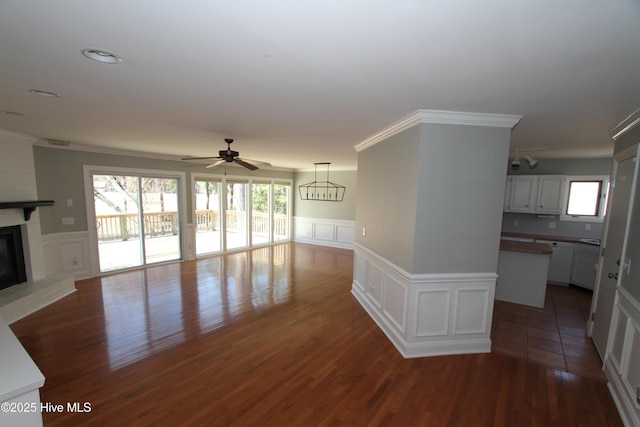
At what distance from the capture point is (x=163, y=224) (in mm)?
6086

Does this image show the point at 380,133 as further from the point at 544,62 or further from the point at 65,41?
the point at 65,41

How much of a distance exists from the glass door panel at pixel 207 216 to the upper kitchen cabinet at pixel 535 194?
6.71 meters

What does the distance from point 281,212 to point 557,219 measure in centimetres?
699

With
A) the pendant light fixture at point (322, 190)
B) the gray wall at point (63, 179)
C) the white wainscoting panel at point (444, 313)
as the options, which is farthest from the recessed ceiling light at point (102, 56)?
the pendant light fixture at point (322, 190)

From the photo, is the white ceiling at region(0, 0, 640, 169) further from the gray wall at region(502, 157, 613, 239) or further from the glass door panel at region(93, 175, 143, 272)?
the gray wall at region(502, 157, 613, 239)

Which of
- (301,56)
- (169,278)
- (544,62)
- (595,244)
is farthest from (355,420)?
(595,244)

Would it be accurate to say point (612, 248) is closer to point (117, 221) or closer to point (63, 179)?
point (117, 221)

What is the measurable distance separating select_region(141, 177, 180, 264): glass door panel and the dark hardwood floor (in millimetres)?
2006

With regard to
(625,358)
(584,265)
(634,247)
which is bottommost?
(625,358)

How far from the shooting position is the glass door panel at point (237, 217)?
24.3ft

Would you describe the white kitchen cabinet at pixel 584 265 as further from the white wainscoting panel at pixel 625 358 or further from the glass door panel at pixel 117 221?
the glass door panel at pixel 117 221

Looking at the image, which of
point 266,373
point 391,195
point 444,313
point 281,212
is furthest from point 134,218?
point 444,313

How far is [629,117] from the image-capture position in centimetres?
242

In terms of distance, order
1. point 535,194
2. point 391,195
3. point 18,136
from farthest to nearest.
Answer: point 535,194 < point 18,136 < point 391,195
